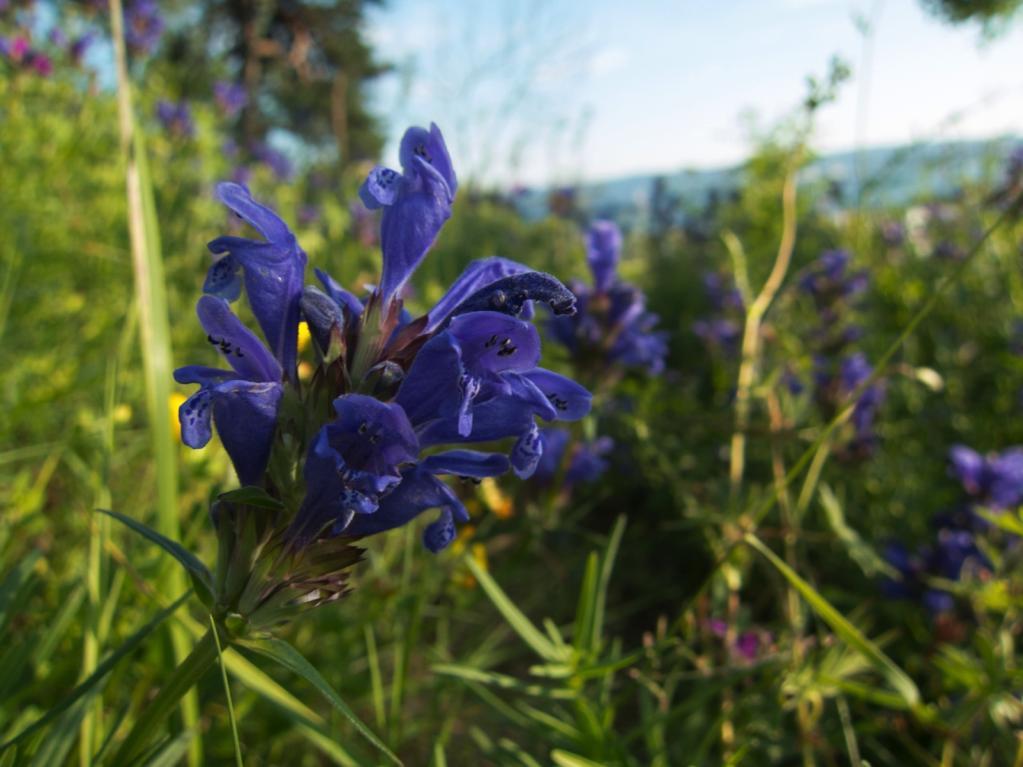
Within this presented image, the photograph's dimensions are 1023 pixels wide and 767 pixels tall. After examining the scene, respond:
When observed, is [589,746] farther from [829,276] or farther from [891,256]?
[891,256]

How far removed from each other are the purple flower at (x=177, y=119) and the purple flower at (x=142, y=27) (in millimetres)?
782

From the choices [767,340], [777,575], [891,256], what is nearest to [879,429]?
[767,340]

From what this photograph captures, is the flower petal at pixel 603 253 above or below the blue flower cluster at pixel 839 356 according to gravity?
above

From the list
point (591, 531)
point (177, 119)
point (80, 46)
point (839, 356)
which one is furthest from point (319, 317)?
point (80, 46)

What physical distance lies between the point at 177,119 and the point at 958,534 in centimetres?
618

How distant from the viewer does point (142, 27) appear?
7023mm

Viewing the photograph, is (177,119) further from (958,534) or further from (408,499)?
(408,499)

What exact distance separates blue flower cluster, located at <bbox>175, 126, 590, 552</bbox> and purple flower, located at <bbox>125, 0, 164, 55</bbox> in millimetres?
6985

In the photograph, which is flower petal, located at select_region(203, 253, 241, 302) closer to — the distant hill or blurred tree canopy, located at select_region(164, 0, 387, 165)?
the distant hill

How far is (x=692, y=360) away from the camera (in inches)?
193

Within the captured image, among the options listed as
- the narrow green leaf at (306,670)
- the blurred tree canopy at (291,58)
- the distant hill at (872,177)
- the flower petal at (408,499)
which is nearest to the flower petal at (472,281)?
the flower petal at (408,499)

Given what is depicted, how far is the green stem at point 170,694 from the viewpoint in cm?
81

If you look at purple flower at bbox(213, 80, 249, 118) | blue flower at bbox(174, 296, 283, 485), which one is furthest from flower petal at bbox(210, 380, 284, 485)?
purple flower at bbox(213, 80, 249, 118)

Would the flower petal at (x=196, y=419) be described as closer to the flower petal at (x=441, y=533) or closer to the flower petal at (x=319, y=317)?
the flower petal at (x=319, y=317)
